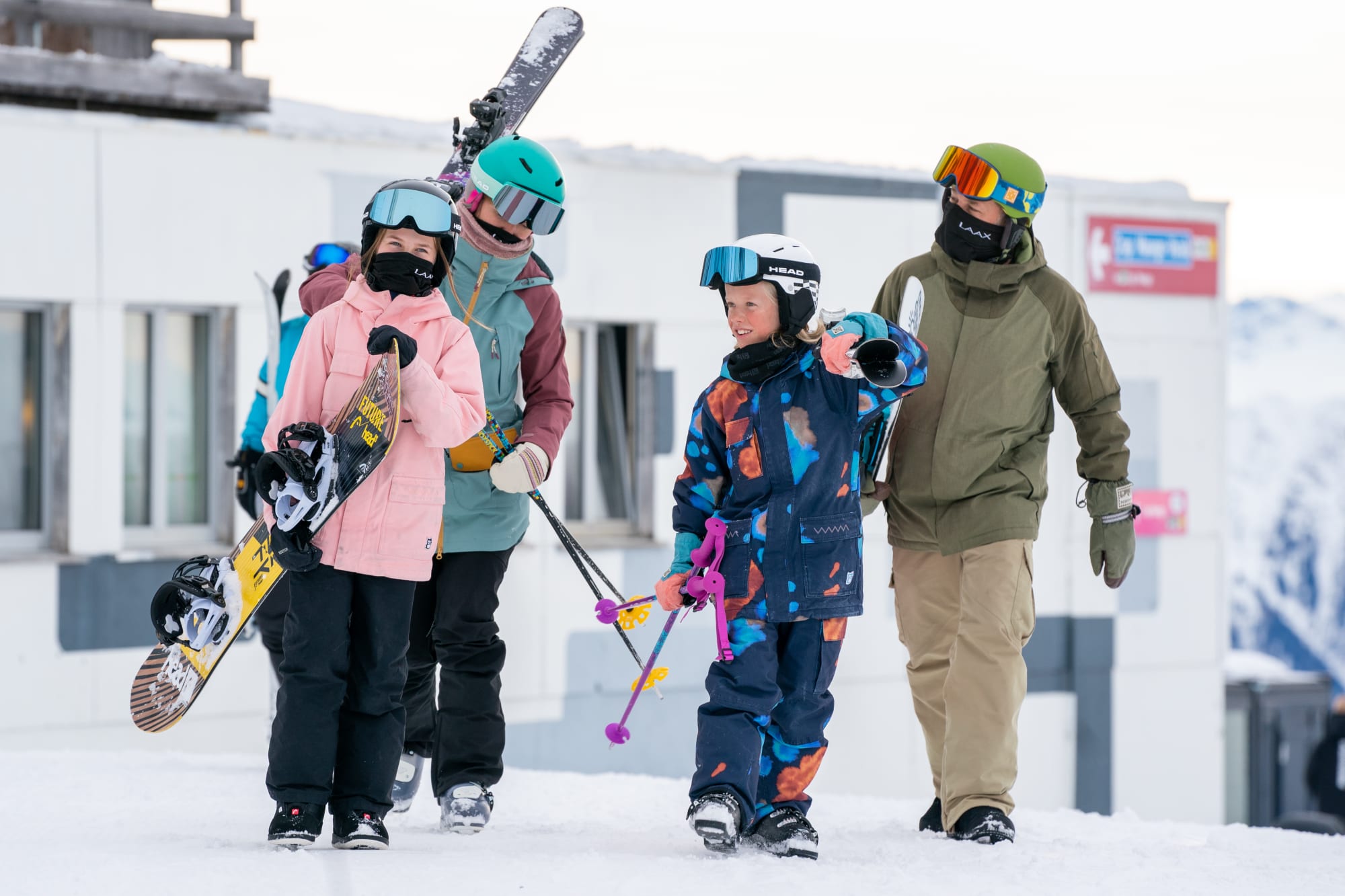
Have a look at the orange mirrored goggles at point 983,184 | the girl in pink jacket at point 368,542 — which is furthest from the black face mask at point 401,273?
the orange mirrored goggles at point 983,184

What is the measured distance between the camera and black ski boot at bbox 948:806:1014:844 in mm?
3473

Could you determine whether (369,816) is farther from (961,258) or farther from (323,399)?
(961,258)

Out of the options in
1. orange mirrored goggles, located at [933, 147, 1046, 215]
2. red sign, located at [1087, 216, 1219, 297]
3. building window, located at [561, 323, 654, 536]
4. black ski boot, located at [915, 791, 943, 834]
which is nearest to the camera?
orange mirrored goggles, located at [933, 147, 1046, 215]

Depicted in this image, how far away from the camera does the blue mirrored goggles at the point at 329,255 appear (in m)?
4.35

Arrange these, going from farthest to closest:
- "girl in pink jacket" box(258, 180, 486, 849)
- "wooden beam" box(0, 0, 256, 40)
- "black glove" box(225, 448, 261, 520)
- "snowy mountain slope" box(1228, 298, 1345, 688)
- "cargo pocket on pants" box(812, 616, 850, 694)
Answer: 1. "snowy mountain slope" box(1228, 298, 1345, 688)
2. "wooden beam" box(0, 0, 256, 40)
3. "black glove" box(225, 448, 261, 520)
4. "cargo pocket on pants" box(812, 616, 850, 694)
5. "girl in pink jacket" box(258, 180, 486, 849)

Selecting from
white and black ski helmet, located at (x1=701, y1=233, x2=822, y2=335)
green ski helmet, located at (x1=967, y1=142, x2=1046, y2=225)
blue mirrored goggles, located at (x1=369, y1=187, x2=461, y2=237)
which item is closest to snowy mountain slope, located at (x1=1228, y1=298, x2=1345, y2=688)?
green ski helmet, located at (x1=967, y1=142, x2=1046, y2=225)

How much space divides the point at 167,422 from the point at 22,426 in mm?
761

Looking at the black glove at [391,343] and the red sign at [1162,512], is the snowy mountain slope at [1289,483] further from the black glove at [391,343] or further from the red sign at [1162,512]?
the black glove at [391,343]

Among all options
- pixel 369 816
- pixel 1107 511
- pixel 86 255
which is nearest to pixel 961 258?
pixel 1107 511

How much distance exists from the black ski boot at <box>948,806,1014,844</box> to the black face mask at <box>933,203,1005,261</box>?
4.58ft

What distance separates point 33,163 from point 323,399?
17.4ft

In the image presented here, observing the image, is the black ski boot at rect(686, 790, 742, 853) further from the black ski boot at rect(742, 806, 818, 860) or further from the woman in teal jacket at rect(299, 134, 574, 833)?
the woman in teal jacket at rect(299, 134, 574, 833)

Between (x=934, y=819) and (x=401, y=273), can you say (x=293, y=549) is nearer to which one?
(x=401, y=273)

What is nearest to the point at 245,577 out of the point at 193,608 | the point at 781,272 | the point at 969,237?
the point at 193,608
